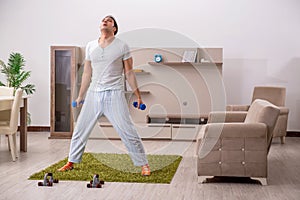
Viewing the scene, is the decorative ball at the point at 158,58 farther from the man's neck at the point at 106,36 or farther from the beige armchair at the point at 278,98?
the man's neck at the point at 106,36

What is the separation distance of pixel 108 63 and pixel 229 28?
4.16m

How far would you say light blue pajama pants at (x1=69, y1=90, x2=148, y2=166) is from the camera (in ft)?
16.6

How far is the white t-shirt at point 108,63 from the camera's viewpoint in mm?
4996

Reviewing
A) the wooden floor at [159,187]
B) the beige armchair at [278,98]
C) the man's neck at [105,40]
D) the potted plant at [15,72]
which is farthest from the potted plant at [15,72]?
the man's neck at [105,40]

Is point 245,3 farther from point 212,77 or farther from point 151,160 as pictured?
point 151,160

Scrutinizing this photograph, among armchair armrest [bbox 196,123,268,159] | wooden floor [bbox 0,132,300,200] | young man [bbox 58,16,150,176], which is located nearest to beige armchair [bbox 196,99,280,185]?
armchair armrest [bbox 196,123,268,159]

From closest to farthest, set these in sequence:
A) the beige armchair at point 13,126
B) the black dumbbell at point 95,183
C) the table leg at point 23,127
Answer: the black dumbbell at point 95,183, the beige armchair at point 13,126, the table leg at point 23,127

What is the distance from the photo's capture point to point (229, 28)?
8695 millimetres

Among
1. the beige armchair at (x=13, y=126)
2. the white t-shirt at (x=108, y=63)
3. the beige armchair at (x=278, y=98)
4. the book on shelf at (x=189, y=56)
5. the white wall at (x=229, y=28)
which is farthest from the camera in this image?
the white wall at (x=229, y=28)

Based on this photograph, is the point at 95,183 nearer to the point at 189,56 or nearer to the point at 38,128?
the point at 189,56

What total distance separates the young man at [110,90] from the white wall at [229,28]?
3733mm

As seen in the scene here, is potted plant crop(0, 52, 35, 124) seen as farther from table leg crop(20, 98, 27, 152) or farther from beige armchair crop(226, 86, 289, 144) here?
beige armchair crop(226, 86, 289, 144)

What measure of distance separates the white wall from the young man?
3733 millimetres

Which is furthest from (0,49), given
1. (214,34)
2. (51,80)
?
(214,34)
